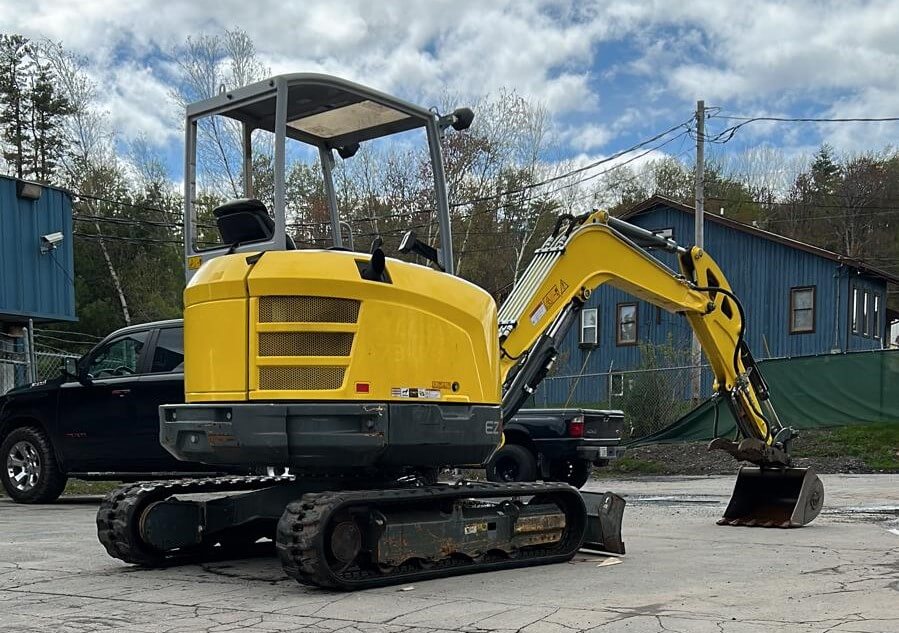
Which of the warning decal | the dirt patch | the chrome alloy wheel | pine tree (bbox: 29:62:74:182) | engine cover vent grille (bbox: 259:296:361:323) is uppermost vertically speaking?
pine tree (bbox: 29:62:74:182)

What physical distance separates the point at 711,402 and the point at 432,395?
52.2ft

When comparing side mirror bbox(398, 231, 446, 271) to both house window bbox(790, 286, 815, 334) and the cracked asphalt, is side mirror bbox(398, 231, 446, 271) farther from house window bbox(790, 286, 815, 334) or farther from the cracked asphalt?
house window bbox(790, 286, 815, 334)

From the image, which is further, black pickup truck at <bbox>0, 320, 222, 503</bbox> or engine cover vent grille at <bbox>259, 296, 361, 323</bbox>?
black pickup truck at <bbox>0, 320, 222, 503</bbox>

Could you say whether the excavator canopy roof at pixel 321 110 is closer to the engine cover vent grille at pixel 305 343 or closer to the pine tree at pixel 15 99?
the engine cover vent grille at pixel 305 343

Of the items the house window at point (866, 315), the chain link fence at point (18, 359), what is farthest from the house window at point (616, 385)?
the chain link fence at point (18, 359)

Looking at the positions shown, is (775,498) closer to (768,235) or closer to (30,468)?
(30,468)

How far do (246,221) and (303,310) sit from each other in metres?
1.03

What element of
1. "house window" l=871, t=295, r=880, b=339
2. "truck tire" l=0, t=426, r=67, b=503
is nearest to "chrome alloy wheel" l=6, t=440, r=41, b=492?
"truck tire" l=0, t=426, r=67, b=503

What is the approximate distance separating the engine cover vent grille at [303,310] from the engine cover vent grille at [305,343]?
0.09m

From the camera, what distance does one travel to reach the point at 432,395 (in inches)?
277

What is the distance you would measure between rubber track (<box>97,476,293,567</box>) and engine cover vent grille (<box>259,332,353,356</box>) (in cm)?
141

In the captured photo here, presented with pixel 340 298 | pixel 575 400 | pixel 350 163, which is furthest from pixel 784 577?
pixel 575 400

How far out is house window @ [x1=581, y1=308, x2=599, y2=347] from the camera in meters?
37.4

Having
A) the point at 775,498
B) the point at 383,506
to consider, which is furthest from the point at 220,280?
the point at 775,498
